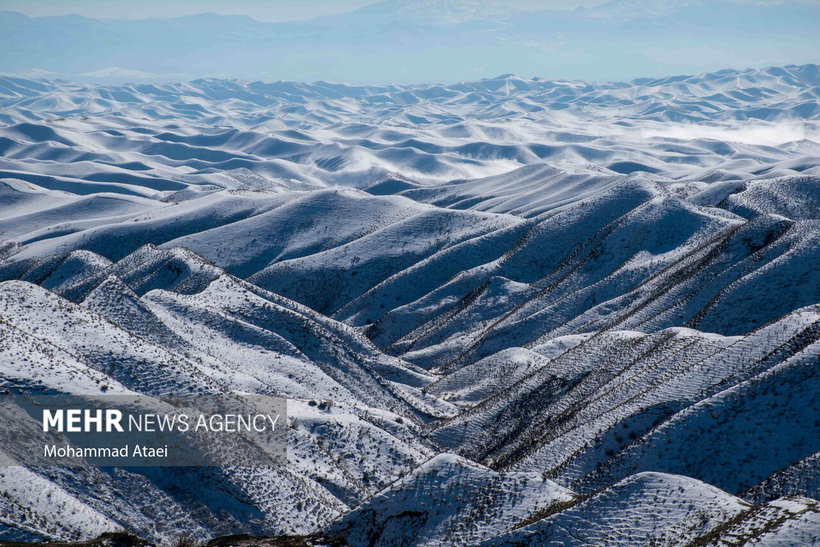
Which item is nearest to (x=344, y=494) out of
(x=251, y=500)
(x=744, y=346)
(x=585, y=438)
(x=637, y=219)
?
(x=251, y=500)

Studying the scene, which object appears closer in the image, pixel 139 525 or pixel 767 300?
pixel 139 525

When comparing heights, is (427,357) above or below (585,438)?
below

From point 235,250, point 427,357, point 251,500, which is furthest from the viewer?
point 235,250

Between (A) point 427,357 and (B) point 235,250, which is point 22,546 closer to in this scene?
(A) point 427,357

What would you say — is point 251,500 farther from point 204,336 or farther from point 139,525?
point 204,336

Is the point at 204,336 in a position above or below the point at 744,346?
below

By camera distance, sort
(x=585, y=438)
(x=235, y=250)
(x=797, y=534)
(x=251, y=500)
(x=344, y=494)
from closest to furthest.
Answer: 1. (x=797, y=534)
2. (x=251, y=500)
3. (x=344, y=494)
4. (x=585, y=438)
5. (x=235, y=250)

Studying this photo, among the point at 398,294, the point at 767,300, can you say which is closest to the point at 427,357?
the point at 398,294

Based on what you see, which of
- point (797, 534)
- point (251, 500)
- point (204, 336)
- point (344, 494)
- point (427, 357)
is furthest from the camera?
point (427, 357)

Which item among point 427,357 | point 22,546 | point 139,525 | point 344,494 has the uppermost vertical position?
point 22,546
